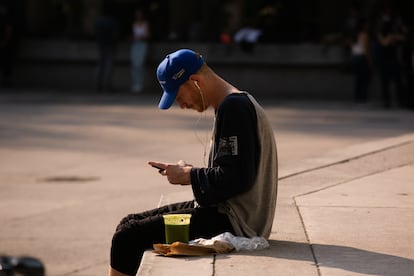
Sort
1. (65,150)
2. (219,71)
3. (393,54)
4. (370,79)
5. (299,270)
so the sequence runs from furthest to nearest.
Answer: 1. (219,71)
2. (370,79)
3. (393,54)
4. (65,150)
5. (299,270)

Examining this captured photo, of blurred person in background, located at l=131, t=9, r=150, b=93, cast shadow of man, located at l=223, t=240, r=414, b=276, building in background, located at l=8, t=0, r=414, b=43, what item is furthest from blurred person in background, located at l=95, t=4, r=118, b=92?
cast shadow of man, located at l=223, t=240, r=414, b=276

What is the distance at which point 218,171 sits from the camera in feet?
19.6

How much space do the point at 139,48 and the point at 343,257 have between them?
1751 cm

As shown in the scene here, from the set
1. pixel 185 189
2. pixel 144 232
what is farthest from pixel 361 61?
pixel 144 232

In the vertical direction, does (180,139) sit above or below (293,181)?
below

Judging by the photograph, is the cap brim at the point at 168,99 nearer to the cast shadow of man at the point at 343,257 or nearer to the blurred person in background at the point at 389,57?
the cast shadow of man at the point at 343,257

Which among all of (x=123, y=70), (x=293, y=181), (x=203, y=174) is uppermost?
(x=203, y=174)

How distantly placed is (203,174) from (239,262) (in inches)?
20.3

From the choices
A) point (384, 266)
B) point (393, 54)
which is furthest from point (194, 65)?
point (393, 54)

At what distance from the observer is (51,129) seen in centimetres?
1619

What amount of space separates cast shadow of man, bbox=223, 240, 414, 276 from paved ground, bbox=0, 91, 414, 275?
0.01m

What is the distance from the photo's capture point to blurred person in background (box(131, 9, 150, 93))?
23.3m

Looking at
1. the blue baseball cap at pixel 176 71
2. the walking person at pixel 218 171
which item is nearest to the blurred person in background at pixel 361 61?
the walking person at pixel 218 171

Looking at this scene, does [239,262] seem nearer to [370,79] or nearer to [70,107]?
[70,107]
